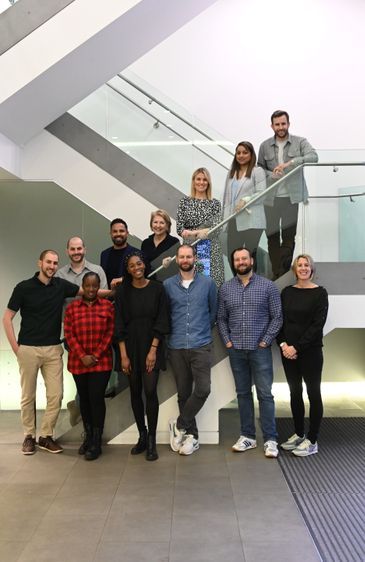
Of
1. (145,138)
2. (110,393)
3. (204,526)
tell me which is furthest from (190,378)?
(145,138)

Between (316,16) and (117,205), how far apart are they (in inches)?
204

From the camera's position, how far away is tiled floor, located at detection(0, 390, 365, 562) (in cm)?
296

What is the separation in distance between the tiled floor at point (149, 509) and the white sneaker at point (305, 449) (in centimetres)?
28

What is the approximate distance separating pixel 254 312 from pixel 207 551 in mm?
2072

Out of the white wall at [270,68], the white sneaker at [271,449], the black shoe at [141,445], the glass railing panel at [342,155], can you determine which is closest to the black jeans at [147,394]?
the black shoe at [141,445]

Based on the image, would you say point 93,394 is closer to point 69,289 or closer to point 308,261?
point 69,289

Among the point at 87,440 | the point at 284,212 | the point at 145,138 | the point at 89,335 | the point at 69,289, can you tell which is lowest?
the point at 87,440

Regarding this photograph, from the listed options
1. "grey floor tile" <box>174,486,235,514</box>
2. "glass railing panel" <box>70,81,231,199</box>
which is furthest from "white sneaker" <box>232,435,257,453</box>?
"glass railing panel" <box>70,81,231,199</box>

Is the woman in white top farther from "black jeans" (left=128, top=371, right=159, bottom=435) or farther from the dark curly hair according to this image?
"black jeans" (left=128, top=371, right=159, bottom=435)

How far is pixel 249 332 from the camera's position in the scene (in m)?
4.54

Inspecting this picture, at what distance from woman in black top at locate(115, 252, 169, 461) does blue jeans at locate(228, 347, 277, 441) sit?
→ 27.3 inches

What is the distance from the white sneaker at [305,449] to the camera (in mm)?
4547

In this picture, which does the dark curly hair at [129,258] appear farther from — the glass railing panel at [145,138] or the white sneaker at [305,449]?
the white sneaker at [305,449]

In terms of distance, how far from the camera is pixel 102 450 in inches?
186
